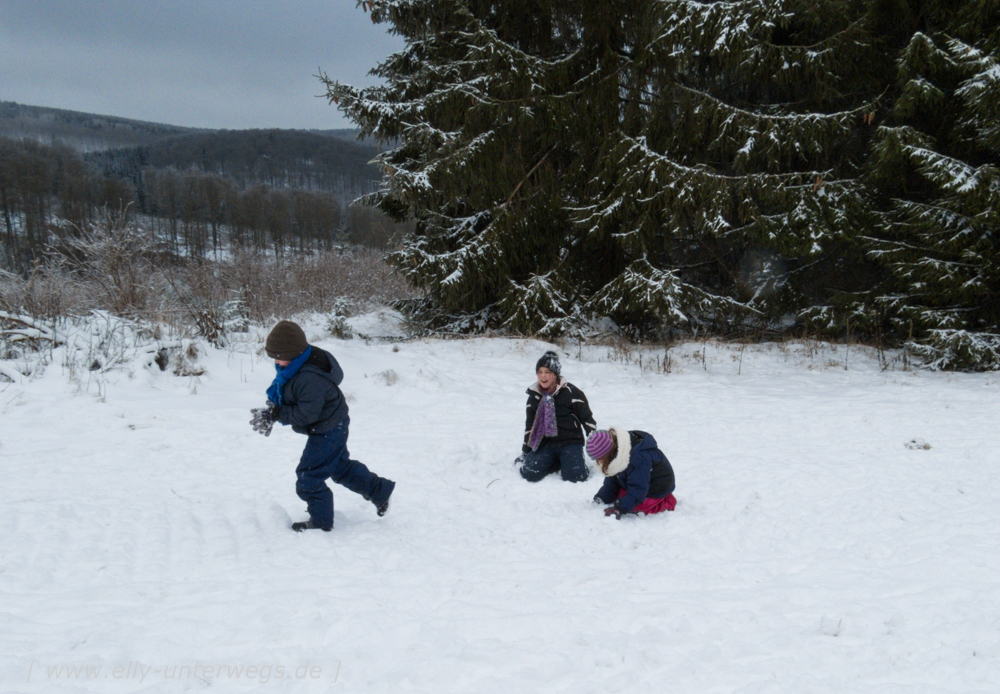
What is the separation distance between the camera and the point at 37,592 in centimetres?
284

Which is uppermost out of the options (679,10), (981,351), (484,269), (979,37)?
(679,10)

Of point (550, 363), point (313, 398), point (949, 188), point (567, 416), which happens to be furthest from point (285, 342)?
point (949, 188)

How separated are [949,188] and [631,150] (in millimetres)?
4544

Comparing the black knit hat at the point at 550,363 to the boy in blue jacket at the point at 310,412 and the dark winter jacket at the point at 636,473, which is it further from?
the boy in blue jacket at the point at 310,412

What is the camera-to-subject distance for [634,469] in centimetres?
417

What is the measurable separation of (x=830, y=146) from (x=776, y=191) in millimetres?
1499

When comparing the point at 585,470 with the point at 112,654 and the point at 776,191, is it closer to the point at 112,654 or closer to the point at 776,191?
the point at 112,654

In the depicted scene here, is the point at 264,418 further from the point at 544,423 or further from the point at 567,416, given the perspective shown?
the point at 567,416

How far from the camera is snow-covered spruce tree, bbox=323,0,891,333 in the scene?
8.89m

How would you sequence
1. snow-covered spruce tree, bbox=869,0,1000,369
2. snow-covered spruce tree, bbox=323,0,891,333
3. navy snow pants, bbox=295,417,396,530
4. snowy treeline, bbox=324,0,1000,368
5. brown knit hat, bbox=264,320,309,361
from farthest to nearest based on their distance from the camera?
snow-covered spruce tree, bbox=323,0,891,333, snowy treeline, bbox=324,0,1000,368, snow-covered spruce tree, bbox=869,0,1000,369, navy snow pants, bbox=295,417,396,530, brown knit hat, bbox=264,320,309,361

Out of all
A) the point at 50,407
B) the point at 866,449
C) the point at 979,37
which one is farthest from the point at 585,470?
the point at 979,37

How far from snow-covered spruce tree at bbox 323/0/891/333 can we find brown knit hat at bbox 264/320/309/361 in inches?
266

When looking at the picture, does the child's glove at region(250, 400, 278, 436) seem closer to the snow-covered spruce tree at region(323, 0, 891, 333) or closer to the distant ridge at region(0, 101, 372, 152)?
the snow-covered spruce tree at region(323, 0, 891, 333)

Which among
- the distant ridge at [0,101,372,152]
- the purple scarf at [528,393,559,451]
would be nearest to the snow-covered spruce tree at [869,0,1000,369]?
the purple scarf at [528,393,559,451]
